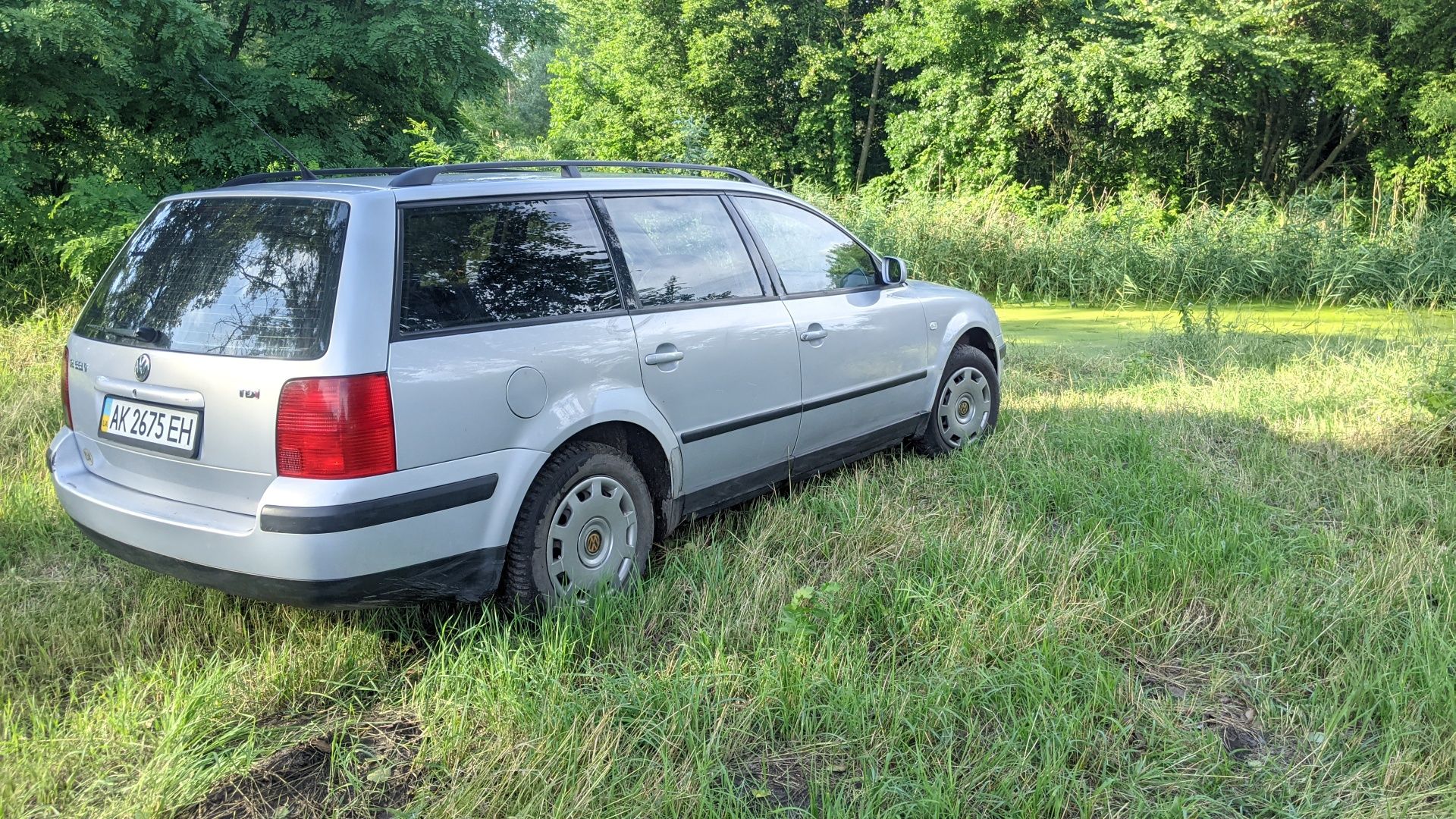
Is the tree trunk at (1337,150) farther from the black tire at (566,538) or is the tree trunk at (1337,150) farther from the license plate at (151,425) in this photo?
the license plate at (151,425)

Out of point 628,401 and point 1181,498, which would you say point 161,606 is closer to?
point 628,401

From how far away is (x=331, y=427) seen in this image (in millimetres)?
2570

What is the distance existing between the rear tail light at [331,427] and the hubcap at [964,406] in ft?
10.5

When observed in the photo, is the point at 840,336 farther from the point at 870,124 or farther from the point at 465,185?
the point at 870,124

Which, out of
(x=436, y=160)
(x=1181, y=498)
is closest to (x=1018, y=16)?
(x=436, y=160)

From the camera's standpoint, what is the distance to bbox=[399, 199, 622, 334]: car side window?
2.85m

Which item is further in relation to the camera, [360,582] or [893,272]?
[893,272]

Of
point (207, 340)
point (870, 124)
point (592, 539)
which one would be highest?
point (870, 124)

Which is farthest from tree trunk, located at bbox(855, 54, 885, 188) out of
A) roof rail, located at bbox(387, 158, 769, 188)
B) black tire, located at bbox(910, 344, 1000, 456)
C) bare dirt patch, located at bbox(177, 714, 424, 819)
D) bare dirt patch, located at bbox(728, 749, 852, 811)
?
bare dirt patch, located at bbox(177, 714, 424, 819)

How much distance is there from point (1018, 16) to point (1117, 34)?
2067 mm

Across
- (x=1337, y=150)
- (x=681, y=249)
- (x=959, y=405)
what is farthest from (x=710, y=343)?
(x=1337, y=150)

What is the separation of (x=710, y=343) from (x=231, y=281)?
160 cm

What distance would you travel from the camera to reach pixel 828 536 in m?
3.84

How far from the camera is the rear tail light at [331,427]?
2570 mm
